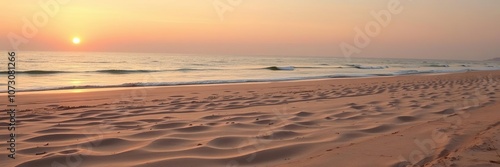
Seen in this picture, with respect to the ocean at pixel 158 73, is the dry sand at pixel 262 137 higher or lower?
lower

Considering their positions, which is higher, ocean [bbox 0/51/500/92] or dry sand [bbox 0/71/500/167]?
ocean [bbox 0/51/500/92]

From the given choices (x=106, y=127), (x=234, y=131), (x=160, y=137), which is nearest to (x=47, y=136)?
(x=106, y=127)

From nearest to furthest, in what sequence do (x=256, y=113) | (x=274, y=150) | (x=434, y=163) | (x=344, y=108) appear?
(x=434, y=163) → (x=274, y=150) → (x=256, y=113) → (x=344, y=108)

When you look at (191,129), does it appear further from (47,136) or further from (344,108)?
(344,108)

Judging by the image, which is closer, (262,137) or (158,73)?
(262,137)

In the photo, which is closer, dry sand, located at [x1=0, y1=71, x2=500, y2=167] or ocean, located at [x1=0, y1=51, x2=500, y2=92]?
dry sand, located at [x1=0, y1=71, x2=500, y2=167]

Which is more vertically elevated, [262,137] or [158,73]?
[158,73]

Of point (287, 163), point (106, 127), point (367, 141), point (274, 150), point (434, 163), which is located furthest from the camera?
point (106, 127)

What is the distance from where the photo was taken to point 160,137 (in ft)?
14.3

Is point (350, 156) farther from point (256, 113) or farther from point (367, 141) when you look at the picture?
point (256, 113)

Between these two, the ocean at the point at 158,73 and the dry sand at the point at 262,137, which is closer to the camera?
the dry sand at the point at 262,137

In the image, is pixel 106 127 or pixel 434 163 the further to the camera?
pixel 106 127

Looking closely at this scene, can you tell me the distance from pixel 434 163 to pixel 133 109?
555cm

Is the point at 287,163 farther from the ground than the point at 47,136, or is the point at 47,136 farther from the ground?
the point at 47,136
